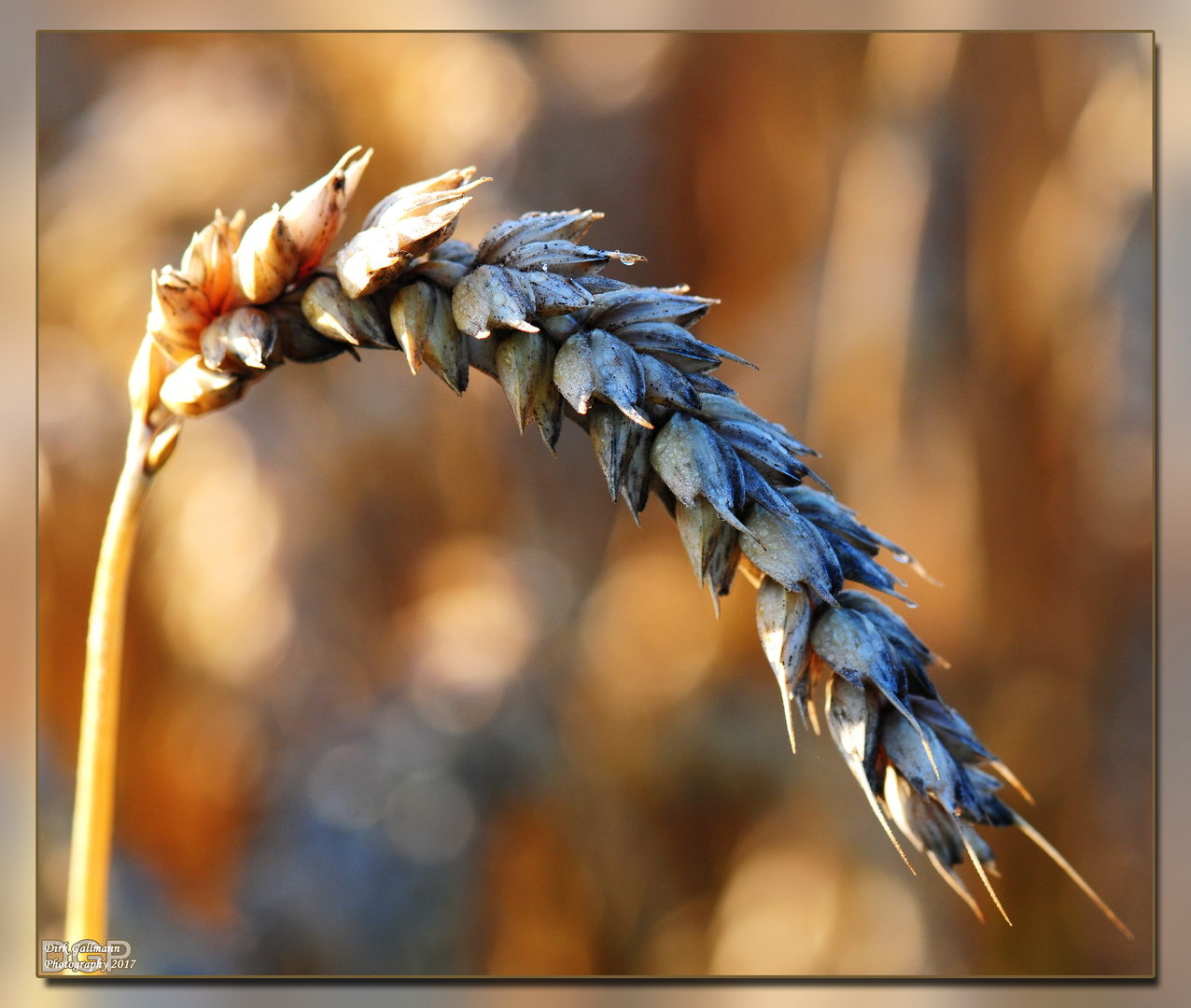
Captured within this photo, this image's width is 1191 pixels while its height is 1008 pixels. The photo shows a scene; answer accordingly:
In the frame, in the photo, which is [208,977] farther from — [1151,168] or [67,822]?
[1151,168]

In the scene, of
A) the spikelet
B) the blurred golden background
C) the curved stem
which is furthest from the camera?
the blurred golden background

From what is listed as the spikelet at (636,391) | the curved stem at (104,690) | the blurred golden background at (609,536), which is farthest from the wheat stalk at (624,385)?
the blurred golden background at (609,536)

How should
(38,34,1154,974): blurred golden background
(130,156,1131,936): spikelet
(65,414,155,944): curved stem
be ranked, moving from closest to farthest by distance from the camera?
(130,156,1131,936): spikelet
(65,414,155,944): curved stem
(38,34,1154,974): blurred golden background

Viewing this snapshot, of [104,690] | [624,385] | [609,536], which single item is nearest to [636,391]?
[624,385]

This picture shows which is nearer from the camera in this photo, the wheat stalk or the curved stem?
the wheat stalk

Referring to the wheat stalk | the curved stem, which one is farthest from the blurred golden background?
the wheat stalk

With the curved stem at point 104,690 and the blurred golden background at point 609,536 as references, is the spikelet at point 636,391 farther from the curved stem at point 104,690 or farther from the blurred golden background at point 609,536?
the blurred golden background at point 609,536

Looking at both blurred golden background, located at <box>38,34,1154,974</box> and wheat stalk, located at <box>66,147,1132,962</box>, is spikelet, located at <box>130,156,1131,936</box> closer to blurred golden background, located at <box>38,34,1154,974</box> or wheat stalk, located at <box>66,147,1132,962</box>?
wheat stalk, located at <box>66,147,1132,962</box>
